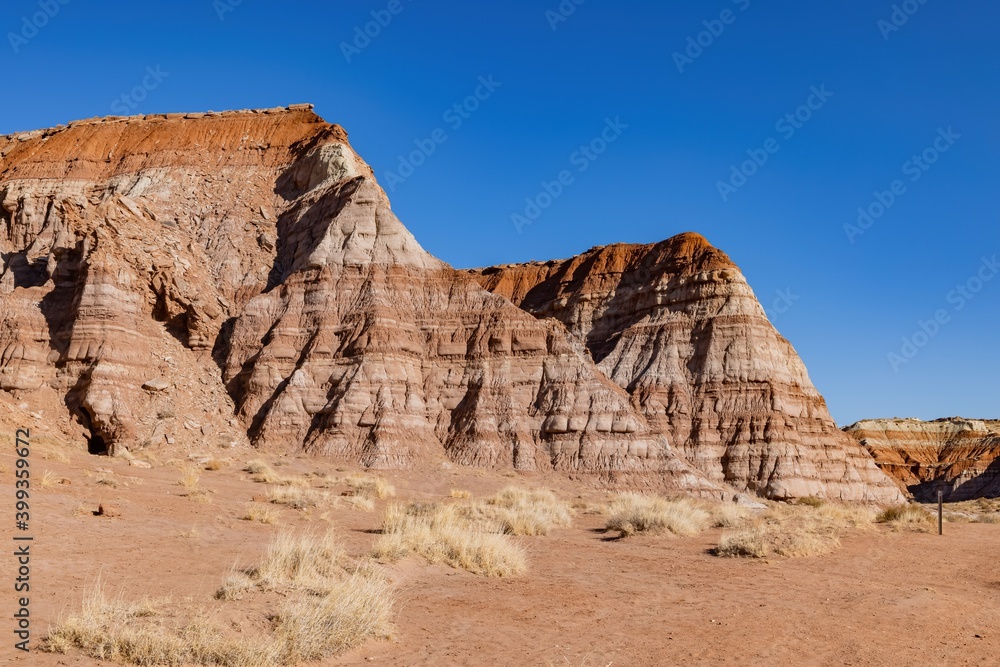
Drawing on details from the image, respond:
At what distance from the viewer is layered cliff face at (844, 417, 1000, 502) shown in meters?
80.6

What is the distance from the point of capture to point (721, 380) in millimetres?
43500

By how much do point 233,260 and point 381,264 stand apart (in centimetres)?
949

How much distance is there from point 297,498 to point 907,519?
18516 mm

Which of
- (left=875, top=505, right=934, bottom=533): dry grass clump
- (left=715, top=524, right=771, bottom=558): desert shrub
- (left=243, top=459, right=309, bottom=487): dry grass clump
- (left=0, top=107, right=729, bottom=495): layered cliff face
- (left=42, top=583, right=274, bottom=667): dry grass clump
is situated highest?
(left=0, top=107, right=729, bottom=495): layered cliff face

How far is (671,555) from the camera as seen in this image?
16.6m

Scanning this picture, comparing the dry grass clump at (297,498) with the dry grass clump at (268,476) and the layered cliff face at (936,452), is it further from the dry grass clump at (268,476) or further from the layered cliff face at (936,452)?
the layered cliff face at (936,452)

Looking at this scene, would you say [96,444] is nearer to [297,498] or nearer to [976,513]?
[297,498]

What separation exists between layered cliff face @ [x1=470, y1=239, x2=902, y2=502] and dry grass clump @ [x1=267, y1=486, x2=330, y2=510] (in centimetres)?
2424

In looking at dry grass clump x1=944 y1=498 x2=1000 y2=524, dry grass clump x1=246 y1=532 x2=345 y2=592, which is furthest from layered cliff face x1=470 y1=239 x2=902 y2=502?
dry grass clump x1=246 y1=532 x2=345 y2=592

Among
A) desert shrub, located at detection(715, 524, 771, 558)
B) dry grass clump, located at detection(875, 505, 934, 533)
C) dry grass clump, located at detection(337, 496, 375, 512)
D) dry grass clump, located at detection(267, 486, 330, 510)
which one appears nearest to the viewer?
desert shrub, located at detection(715, 524, 771, 558)

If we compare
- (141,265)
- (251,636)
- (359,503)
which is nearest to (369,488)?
(359,503)

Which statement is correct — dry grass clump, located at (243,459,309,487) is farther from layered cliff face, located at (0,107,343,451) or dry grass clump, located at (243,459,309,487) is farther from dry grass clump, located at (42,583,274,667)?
dry grass clump, located at (42,583,274,667)

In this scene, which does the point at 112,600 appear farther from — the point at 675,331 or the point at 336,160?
the point at 336,160

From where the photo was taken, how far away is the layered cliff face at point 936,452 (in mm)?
80562
